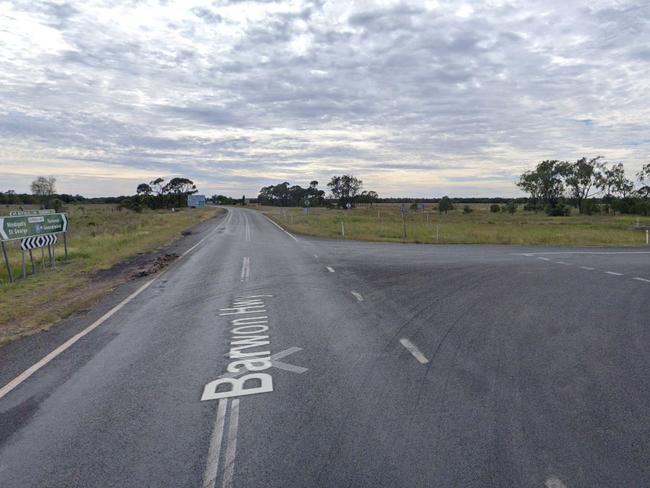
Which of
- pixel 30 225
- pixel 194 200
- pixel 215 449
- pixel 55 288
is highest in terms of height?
pixel 194 200

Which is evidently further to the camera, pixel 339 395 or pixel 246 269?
pixel 246 269

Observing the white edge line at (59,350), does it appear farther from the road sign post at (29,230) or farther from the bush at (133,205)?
the bush at (133,205)

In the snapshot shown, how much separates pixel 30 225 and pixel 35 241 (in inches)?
27.4

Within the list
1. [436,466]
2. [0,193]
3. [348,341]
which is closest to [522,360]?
[348,341]

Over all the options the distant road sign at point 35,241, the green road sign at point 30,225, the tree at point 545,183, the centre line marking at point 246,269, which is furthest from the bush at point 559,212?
the distant road sign at point 35,241

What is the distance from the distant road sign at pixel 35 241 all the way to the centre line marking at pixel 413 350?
586 inches

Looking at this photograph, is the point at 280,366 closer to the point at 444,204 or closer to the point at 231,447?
the point at 231,447

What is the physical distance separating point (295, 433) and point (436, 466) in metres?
1.34

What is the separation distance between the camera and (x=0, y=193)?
143 meters

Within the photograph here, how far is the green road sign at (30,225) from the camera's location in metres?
16.3

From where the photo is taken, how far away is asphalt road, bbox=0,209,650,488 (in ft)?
13.6

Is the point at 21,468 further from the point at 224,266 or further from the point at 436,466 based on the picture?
the point at 224,266

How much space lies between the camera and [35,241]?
18.4 metres

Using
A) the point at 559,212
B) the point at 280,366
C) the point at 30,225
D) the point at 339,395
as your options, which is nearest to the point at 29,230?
the point at 30,225
